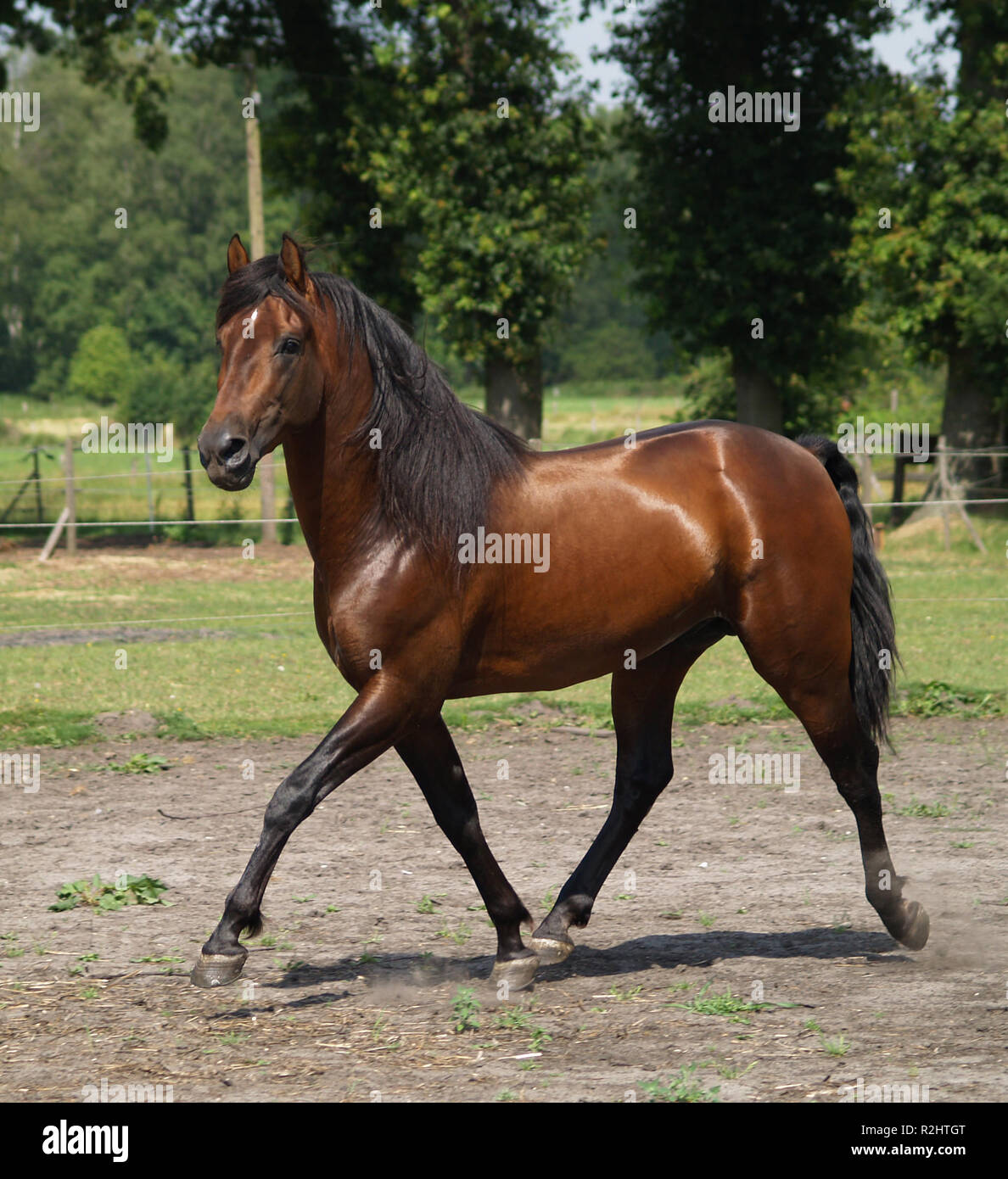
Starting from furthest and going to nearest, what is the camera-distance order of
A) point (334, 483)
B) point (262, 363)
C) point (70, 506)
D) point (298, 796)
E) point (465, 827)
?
point (70, 506) < point (465, 827) < point (334, 483) < point (298, 796) < point (262, 363)

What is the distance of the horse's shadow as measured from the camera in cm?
465

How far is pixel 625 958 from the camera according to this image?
16.1 ft

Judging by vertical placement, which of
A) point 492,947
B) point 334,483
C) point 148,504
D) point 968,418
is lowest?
point 492,947

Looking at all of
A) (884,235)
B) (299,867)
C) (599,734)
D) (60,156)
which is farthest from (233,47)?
(60,156)

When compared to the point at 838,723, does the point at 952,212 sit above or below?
above

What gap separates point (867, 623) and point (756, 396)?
18760 millimetres

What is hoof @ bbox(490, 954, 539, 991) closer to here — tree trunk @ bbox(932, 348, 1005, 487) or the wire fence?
the wire fence

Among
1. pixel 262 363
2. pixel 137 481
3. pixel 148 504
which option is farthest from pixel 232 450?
pixel 137 481

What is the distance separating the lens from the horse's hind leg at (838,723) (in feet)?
16.0

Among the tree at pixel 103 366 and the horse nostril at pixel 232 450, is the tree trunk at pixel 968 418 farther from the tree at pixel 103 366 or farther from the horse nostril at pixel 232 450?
the tree at pixel 103 366

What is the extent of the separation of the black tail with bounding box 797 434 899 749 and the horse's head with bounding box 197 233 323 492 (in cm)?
215

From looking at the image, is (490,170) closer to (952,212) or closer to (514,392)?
(514,392)

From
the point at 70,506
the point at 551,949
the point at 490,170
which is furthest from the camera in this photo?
the point at 490,170

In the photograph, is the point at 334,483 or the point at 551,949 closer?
the point at 334,483
